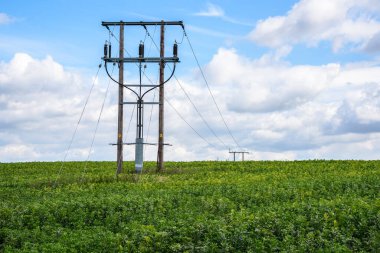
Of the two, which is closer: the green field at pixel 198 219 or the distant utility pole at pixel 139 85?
the green field at pixel 198 219

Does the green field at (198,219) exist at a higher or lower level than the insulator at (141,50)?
lower

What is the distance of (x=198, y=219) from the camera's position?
14281 millimetres

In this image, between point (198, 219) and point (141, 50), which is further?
point (141, 50)

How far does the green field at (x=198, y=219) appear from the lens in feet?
42.6

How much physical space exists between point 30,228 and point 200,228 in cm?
653

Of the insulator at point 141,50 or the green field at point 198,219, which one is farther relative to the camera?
the insulator at point 141,50

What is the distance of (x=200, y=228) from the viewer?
13.5 m

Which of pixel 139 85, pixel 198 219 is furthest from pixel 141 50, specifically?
pixel 198 219

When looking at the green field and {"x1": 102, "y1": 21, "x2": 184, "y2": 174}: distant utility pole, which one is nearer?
the green field

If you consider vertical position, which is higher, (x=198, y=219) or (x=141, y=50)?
(x=141, y=50)

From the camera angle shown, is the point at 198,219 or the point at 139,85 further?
the point at 139,85

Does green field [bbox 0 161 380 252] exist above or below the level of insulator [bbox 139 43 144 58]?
below

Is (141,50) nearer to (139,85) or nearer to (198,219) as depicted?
(139,85)

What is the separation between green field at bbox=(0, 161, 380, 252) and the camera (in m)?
13.0
